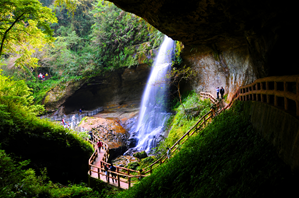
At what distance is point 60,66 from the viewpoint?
31281 millimetres

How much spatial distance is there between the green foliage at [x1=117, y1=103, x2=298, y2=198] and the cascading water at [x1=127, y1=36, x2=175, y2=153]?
10.8 m

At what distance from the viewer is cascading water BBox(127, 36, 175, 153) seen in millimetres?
17984

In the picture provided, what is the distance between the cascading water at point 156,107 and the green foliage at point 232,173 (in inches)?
424

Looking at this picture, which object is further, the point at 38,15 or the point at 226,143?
the point at 38,15

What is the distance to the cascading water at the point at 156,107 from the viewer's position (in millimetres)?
17984

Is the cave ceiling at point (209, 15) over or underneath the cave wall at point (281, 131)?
over

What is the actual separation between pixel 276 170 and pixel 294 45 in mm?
5081

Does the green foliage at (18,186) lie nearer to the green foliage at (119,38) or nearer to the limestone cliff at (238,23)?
the limestone cliff at (238,23)

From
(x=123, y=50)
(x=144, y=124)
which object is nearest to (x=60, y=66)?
(x=123, y=50)

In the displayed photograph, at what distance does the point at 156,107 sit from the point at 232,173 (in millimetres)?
17858

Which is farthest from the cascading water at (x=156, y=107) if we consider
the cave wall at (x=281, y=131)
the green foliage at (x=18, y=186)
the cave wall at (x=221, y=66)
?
the cave wall at (x=281, y=131)

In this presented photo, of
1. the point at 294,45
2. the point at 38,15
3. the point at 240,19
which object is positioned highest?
the point at 38,15

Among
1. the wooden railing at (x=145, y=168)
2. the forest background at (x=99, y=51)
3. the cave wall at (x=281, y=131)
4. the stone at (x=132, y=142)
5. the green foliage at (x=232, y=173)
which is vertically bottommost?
the stone at (x=132, y=142)

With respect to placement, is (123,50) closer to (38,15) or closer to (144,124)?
(144,124)
